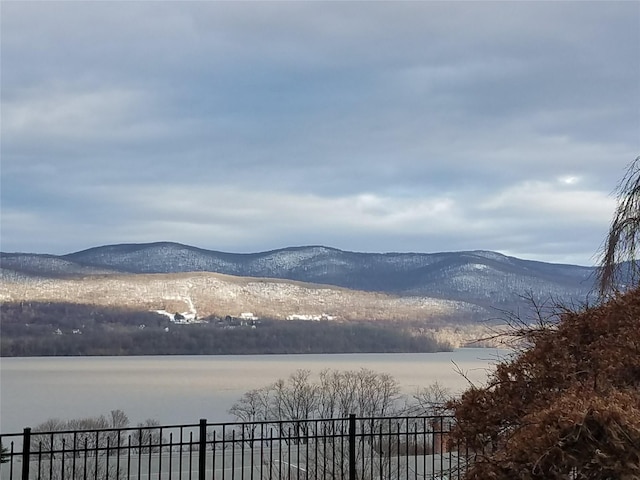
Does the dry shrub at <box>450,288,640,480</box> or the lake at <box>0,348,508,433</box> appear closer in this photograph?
the dry shrub at <box>450,288,640,480</box>

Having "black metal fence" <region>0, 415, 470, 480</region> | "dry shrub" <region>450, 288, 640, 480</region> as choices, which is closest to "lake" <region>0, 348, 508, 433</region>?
"black metal fence" <region>0, 415, 470, 480</region>

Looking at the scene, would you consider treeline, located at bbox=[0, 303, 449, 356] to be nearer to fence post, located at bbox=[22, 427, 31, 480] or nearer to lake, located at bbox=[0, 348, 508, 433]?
lake, located at bbox=[0, 348, 508, 433]

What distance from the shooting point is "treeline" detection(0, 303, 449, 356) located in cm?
13862

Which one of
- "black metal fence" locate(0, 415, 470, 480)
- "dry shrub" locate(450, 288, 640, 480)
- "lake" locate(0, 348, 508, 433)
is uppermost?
"dry shrub" locate(450, 288, 640, 480)

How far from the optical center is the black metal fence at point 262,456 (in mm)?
9273

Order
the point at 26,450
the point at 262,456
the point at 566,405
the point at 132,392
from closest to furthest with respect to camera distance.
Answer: the point at 566,405, the point at 26,450, the point at 262,456, the point at 132,392

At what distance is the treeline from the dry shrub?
127 m

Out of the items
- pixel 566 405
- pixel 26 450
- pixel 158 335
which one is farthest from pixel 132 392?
pixel 566 405

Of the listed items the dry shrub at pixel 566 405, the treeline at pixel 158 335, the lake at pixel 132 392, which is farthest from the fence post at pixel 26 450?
the treeline at pixel 158 335

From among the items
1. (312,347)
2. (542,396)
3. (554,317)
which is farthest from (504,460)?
(312,347)

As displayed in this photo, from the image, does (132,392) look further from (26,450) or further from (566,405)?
(566,405)

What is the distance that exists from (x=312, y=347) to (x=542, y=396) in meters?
133

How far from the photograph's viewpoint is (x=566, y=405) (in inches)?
187

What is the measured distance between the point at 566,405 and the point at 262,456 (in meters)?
10.2
